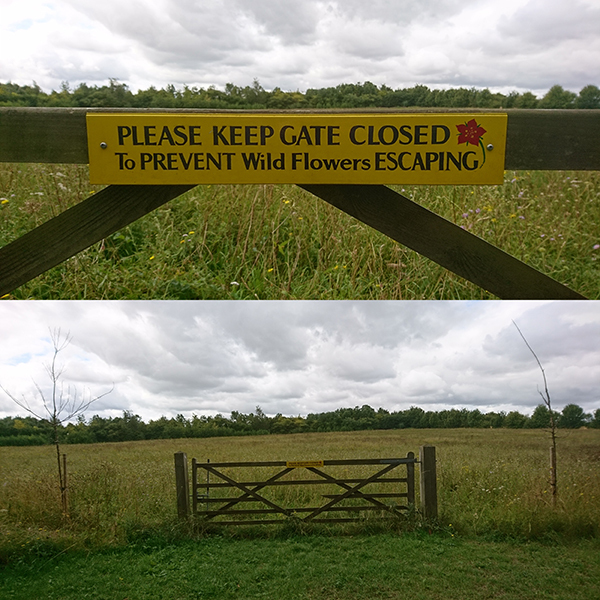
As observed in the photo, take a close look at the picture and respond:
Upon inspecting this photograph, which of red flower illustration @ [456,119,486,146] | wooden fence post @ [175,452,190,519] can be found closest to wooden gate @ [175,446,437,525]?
wooden fence post @ [175,452,190,519]

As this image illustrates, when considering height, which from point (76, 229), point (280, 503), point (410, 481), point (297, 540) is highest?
point (76, 229)

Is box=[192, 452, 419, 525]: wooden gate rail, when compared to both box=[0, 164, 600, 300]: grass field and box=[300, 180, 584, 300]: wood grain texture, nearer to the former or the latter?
box=[0, 164, 600, 300]: grass field

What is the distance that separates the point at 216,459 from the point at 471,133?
28.4 ft

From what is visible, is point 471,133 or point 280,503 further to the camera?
point 280,503

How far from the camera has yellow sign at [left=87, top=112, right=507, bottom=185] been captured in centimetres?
210

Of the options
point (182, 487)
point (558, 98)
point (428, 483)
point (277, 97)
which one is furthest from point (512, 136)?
point (182, 487)

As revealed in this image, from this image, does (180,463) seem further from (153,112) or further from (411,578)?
(153,112)

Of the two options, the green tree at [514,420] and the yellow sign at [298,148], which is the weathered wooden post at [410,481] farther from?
the yellow sign at [298,148]

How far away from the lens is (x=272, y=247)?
3.53 metres

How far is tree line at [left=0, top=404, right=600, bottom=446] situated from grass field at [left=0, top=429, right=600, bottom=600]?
0.27 m

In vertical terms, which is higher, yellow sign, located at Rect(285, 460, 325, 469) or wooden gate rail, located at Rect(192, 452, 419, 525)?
yellow sign, located at Rect(285, 460, 325, 469)

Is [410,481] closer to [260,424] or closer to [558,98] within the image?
[260,424]

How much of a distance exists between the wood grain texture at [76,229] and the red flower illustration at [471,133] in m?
1.28

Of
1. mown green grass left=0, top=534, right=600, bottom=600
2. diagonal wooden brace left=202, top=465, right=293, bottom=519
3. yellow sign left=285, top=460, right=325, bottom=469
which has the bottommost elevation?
mown green grass left=0, top=534, right=600, bottom=600
